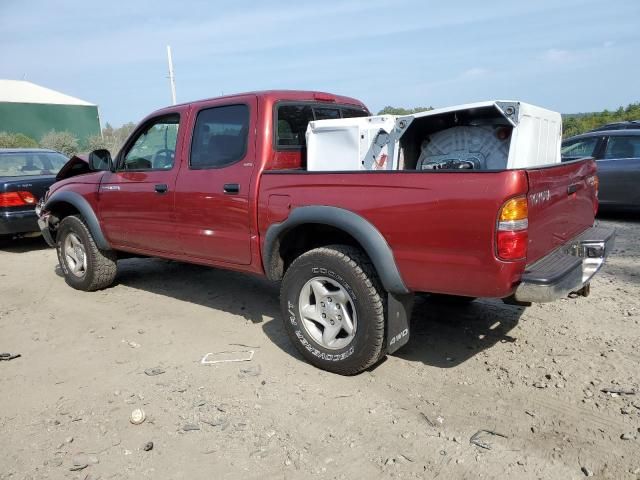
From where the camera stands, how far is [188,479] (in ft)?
7.98

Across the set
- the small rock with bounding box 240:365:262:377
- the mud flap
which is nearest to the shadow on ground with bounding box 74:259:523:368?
Result: the small rock with bounding box 240:365:262:377

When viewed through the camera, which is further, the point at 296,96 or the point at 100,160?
the point at 100,160

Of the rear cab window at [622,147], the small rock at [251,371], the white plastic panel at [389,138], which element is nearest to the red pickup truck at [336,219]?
the white plastic panel at [389,138]

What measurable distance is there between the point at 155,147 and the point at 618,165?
716cm

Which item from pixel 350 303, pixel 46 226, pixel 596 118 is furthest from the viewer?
pixel 596 118

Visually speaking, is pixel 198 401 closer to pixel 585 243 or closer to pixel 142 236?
pixel 142 236

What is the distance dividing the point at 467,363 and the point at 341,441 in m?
1.24

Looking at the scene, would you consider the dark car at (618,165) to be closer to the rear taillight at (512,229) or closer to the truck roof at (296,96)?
the truck roof at (296,96)

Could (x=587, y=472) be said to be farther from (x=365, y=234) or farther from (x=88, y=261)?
(x=88, y=261)

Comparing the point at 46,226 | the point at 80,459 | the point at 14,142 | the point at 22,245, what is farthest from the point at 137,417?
the point at 14,142

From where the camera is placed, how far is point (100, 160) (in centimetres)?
507

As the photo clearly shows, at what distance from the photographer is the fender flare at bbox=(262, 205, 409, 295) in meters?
2.99

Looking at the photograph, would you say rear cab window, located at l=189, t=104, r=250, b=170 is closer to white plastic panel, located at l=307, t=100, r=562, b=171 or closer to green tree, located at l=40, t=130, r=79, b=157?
white plastic panel, located at l=307, t=100, r=562, b=171

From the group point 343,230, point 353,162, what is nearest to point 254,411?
point 343,230
